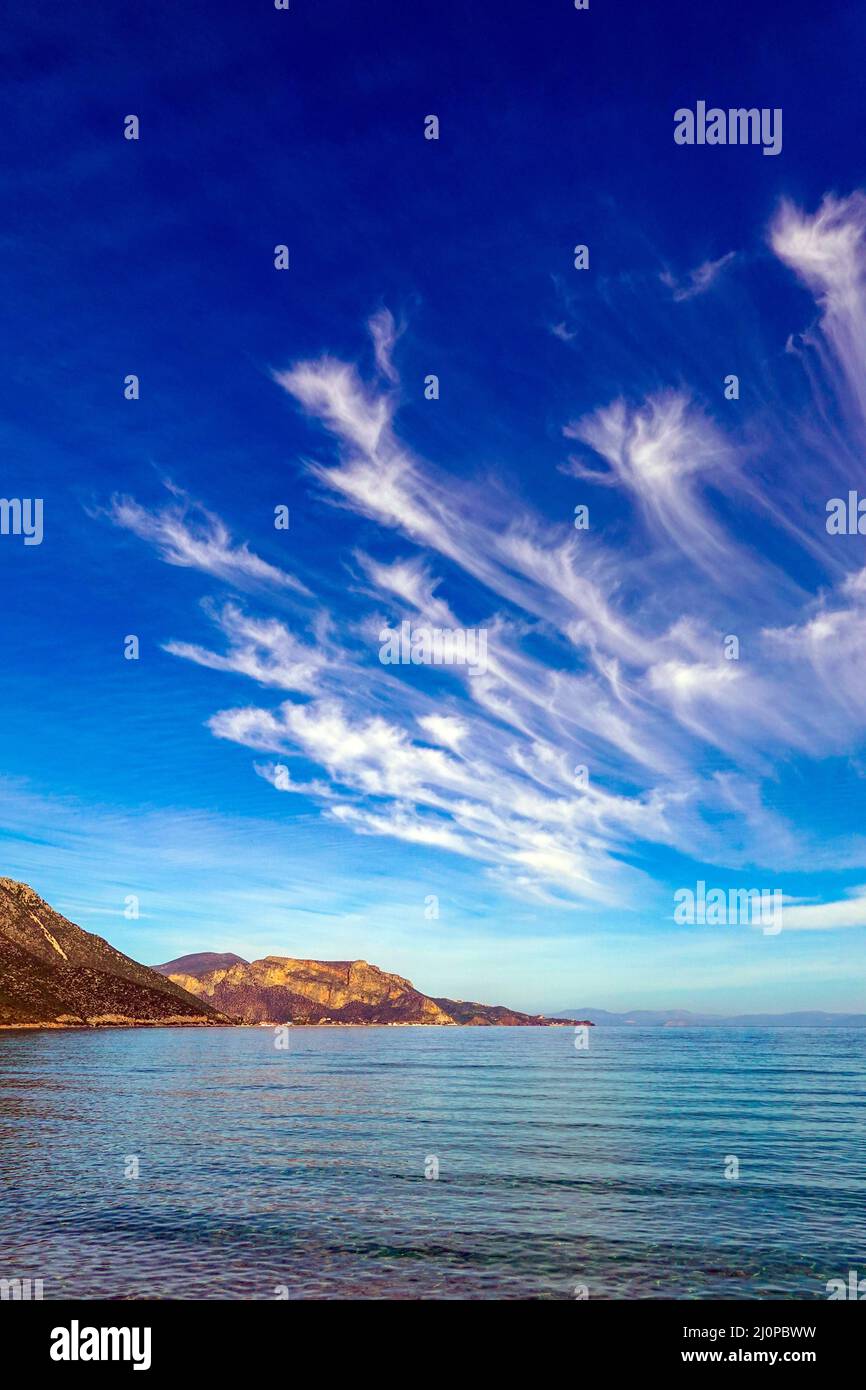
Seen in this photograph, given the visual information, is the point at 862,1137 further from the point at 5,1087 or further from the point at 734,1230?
the point at 5,1087

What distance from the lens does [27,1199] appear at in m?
34.1

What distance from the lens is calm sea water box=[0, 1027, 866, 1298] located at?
971 inches

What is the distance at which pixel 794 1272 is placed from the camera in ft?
84.2

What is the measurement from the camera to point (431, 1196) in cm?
3503

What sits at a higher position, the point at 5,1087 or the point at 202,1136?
the point at 202,1136

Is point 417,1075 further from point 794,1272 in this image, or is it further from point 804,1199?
point 794,1272

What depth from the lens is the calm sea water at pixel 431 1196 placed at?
24.7m

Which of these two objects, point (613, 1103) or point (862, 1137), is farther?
point (613, 1103)

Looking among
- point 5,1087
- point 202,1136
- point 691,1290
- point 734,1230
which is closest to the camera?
point 691,1290

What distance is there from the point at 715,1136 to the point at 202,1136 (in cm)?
→ 3370
